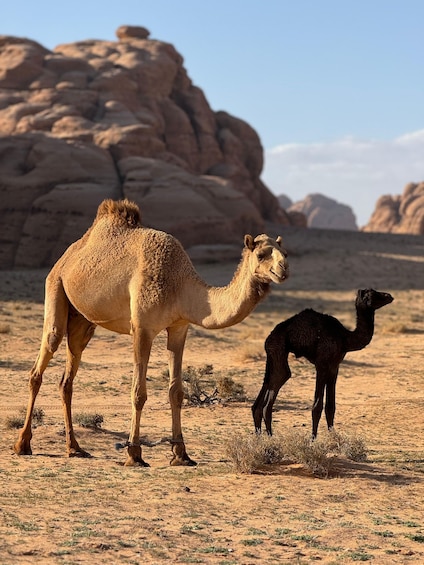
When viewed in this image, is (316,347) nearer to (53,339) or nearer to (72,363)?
(72,363)

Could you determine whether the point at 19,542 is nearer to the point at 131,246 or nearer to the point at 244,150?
the point at 131,246

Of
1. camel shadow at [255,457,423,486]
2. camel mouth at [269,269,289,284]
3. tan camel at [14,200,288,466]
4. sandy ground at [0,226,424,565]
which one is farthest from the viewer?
camel shadow at [255,457,423,486]

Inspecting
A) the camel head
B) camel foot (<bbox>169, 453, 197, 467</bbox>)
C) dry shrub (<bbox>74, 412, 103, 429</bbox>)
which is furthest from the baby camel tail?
Answer: dry shrub (<bbox>74, 412, 103, 429</bbox>)

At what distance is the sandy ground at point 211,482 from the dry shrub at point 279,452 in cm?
11

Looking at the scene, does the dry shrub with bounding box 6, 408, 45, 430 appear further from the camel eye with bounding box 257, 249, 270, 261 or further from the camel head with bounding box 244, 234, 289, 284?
the camel eye with bounding box 257, 249, 270, 261

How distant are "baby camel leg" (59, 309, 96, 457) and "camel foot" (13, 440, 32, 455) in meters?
0.49

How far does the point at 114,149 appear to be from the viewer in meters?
50.8

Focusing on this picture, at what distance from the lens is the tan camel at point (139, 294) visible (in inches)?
410

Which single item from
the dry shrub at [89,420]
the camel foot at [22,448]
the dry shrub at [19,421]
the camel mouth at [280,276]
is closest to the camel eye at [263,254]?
the camel mouth at [280,276]

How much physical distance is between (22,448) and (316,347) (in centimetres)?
395

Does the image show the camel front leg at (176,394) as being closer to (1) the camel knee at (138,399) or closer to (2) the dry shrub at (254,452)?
(1) the camel knee at (138,399)

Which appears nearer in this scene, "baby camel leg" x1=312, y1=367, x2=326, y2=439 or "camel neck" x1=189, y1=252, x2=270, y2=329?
"camel neck" x1=189, y1=252, x2=270, y2=329

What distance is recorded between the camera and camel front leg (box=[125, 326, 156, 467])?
10.9 metres

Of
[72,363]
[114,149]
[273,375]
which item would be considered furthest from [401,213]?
[72,363]
